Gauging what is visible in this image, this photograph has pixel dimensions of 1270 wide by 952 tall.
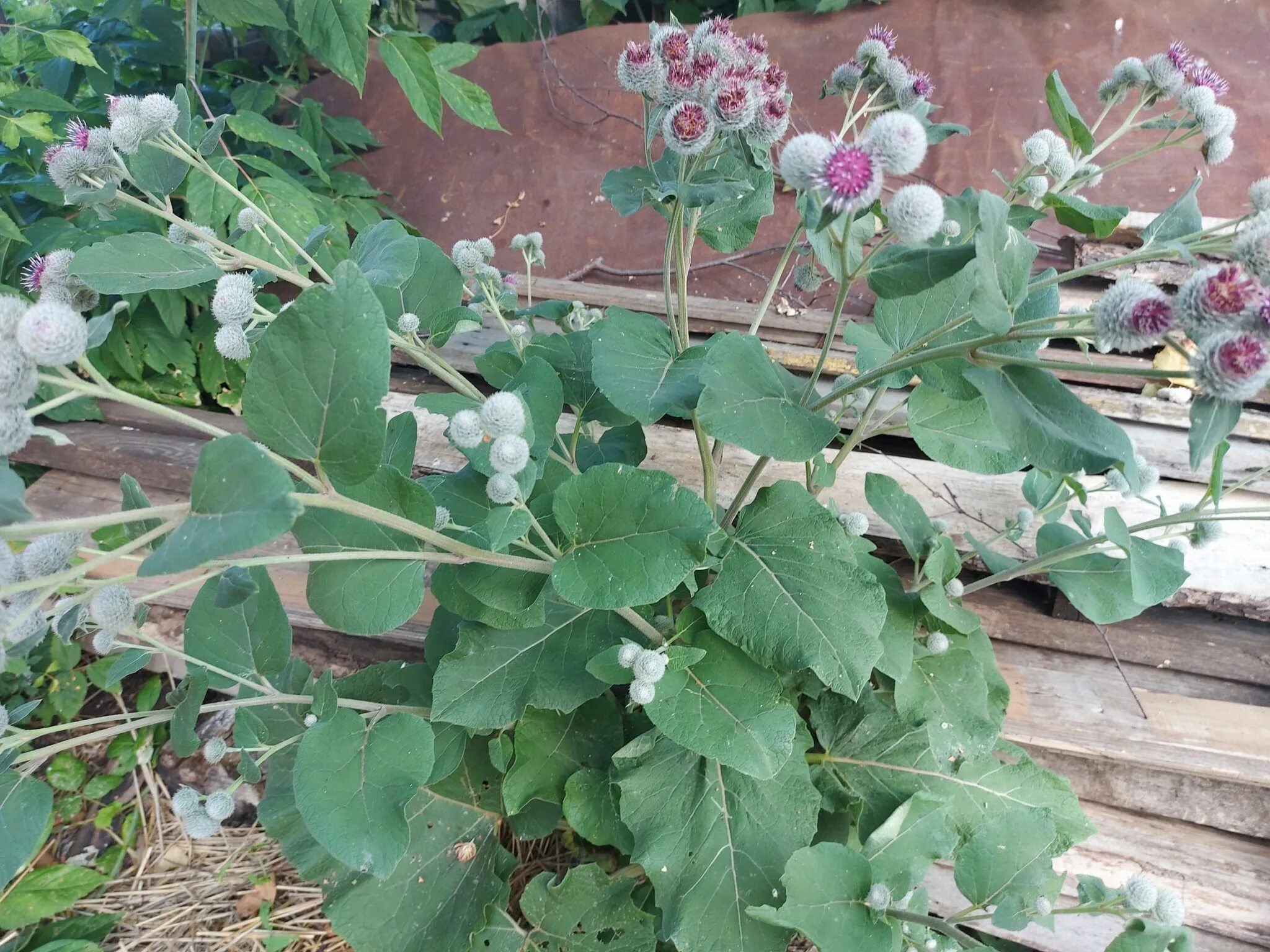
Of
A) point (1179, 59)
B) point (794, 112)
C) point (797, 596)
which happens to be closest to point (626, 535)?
point (797, 596)

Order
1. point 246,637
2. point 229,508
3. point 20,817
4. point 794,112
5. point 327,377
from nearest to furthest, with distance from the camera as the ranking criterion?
1. point 229,508
2. point 327,377
3. point 20,817
4. point 246,637
5. point 794,112

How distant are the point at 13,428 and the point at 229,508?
20 cm

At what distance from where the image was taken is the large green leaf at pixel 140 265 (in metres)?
0.88

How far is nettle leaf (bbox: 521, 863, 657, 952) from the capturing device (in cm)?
128

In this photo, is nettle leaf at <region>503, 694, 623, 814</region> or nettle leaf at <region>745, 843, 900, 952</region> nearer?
nettle leaf at <region>745, 843, 900, 952</region>

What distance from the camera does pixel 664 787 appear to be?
1.21 meters

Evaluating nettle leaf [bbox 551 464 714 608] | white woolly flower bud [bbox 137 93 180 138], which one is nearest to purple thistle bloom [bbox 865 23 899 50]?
nettle leaf [bbox 551 464 714 608]

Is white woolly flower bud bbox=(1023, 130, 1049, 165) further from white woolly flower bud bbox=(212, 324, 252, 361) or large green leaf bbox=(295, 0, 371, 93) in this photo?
large green leaf bbox=(295, 0, 371, 93)

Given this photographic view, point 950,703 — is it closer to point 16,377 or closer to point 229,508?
point 229,508

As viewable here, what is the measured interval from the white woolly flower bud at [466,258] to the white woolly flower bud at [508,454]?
0.59 metres

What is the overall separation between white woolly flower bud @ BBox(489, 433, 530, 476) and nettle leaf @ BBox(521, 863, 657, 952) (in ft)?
2.81

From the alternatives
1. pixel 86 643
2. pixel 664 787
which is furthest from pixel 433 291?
pixel 86 643

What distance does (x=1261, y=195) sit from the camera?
0.92 metres

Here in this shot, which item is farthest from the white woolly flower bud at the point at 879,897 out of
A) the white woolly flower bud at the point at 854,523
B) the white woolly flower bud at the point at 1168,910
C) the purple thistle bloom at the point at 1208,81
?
the purple thistle bloom at the point at 1208,81
